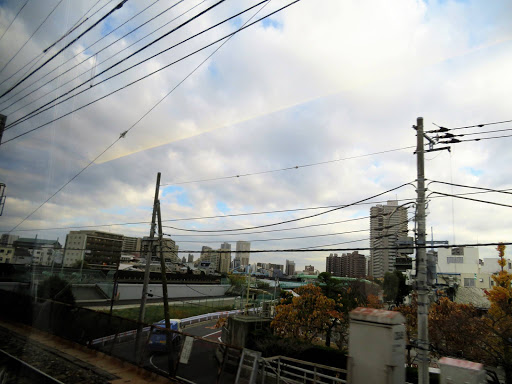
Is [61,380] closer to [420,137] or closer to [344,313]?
[420,137]

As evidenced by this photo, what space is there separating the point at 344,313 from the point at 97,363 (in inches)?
867

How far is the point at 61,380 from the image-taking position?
963 centimetres

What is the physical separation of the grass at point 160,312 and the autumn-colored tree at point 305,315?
1511 centimetres

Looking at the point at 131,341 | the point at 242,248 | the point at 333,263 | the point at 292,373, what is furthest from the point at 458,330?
the point at 333,263

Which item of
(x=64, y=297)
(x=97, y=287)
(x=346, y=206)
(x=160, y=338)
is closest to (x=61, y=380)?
(x=160, y=338)

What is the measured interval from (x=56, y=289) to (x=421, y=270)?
28560mm

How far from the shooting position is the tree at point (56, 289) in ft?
79.2

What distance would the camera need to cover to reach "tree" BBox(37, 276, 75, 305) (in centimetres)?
2414

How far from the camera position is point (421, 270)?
1072 centimetres

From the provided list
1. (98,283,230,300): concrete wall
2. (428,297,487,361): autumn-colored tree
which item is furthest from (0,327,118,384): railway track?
(98,283,230,300): concrete wall

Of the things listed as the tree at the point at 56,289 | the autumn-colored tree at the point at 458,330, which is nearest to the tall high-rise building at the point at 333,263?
the autumn-colored tree at the point at 458,330

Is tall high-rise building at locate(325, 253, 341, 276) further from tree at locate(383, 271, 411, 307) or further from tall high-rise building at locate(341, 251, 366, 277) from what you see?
tree at locate(383, 271, 411, 307)

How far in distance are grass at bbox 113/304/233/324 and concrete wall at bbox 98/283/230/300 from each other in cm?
728

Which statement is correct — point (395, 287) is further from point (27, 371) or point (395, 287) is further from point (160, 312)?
point (27, 371)
